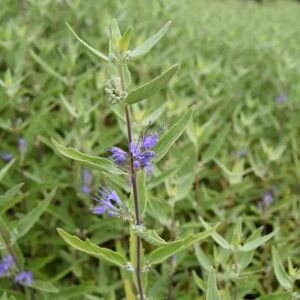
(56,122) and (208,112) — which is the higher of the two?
(208,112)

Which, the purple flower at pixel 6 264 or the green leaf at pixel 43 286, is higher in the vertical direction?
the purple flower at pixel 6 264

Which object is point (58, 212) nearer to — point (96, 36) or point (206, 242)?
point (206, 242)

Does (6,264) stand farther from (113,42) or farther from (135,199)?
(113,42)

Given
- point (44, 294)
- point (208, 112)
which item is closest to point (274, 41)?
point (208, 112)

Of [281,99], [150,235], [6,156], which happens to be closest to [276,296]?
[150,235]

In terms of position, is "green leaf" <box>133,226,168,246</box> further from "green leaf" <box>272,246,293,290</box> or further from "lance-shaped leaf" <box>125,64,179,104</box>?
"green leaf" <box>272,246,293,290</box>

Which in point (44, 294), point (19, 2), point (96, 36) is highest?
point (19, 2)

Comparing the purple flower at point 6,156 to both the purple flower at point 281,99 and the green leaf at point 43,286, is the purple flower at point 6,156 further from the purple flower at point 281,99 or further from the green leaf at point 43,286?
the purple flower at point 281,99

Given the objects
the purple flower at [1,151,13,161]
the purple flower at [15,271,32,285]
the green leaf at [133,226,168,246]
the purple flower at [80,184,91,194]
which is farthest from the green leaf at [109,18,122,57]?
the purple flower at [1,151,13,161]

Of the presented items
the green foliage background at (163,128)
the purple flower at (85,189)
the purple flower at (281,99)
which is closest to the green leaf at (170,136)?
the green foliage background at (163,128)
